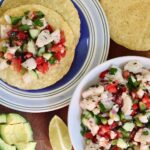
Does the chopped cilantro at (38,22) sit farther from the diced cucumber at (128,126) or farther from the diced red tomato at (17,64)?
the diced cucumber at (128,126)

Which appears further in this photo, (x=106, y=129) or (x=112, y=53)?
(x=112, y=53)

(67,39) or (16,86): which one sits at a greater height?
(67,39)

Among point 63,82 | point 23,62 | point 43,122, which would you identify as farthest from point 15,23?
point 43,122

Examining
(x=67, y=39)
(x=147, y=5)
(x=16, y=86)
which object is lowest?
(x=16, y=86)

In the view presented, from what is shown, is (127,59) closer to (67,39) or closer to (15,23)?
(67,39)

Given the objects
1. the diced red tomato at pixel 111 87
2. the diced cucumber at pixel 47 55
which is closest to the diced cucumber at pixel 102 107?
the diced red tomato at pixel 111 87

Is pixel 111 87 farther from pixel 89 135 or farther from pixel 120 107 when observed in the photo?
pixel 89 135
